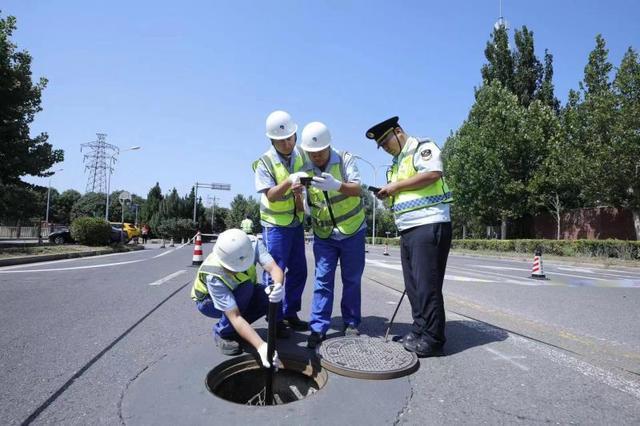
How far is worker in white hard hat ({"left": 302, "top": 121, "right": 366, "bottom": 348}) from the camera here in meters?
3.51

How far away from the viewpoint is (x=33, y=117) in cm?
1589

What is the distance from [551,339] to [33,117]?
18.3 meters

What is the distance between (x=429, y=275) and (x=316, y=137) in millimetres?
1421

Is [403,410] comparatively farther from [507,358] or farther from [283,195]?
[283,195]

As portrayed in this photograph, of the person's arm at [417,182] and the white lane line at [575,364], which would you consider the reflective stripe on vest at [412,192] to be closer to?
the person's arm at [417,182]

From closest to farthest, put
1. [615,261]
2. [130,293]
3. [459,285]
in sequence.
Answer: [130,293] < [459,285] < [615,261]

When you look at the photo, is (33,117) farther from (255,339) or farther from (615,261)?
(615,261)

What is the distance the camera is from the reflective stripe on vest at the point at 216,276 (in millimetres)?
3146

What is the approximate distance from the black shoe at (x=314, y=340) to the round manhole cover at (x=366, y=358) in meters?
0.07

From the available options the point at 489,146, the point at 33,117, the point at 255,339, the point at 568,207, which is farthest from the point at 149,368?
the point at 568,207

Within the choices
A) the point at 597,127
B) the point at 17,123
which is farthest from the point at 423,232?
the point at 597,127

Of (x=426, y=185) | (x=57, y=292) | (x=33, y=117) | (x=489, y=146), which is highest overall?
(x=489, y=146)

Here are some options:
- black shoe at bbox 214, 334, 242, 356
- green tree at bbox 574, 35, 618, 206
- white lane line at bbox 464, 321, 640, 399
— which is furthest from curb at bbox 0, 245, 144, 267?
green tree at bbox 574, 35, 618, 206

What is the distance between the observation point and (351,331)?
143 inches
